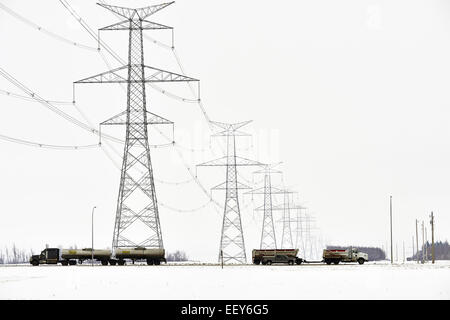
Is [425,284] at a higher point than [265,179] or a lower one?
lower

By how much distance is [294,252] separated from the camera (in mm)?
80438

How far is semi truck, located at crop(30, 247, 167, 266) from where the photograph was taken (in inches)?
3155

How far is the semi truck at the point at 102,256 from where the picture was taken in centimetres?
8012

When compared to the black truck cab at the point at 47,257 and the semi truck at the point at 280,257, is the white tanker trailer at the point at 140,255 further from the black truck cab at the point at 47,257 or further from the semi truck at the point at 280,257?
the semi truck at the point at 280,257

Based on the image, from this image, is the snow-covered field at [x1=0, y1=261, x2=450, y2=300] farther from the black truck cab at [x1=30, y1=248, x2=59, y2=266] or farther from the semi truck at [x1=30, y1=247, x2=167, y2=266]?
the black truck cab at [x1=30, y1=248, x2=59, y2=266]

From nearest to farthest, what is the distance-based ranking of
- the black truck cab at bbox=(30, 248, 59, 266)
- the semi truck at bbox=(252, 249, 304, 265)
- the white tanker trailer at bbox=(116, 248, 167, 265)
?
the white tanker trailer at bbox=(116, 248, 167, 265) → the semi truck at bbox=(252, 249, 304, 265) → the black truck cab at bbox=(30, 248, 59, 266)

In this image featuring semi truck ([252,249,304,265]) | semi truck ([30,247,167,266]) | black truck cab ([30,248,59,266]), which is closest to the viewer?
semi truck ([30,247,167,266])

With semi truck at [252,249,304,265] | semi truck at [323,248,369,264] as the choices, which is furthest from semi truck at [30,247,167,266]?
semi truck at [323,248,369,264]

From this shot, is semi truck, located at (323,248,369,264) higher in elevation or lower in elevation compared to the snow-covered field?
lower

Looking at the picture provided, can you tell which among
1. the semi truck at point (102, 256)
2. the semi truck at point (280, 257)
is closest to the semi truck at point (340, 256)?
the semi truck at point (280, 257)
